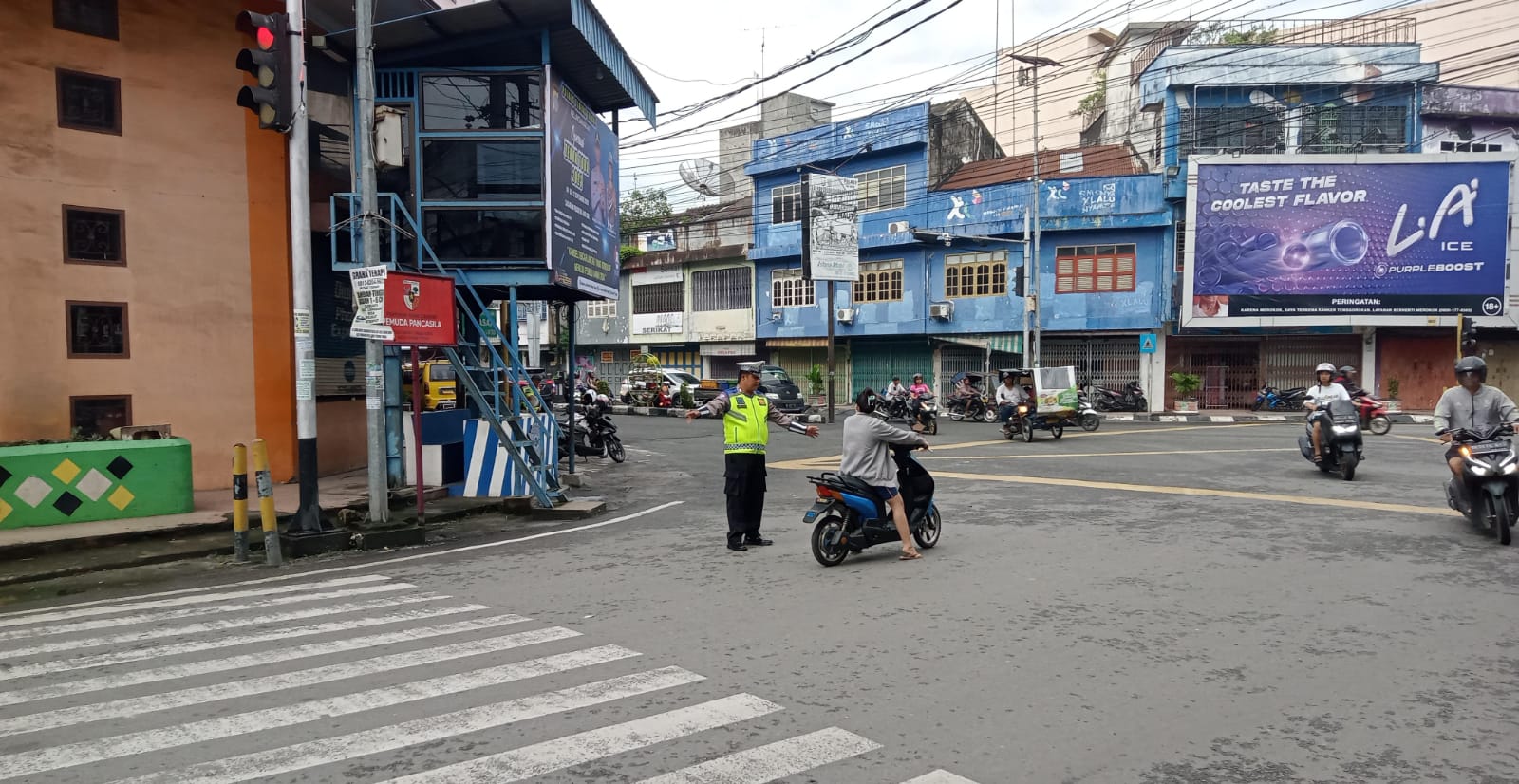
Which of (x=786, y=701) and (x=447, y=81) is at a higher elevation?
(x=447, y=81)

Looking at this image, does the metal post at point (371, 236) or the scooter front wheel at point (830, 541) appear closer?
the scooter front wheel at point (830, 541)

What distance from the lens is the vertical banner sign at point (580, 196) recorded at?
12602 millimetres

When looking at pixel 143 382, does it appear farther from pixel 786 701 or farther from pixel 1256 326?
pixel 1256 326

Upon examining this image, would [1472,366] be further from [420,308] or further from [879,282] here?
[879,282]

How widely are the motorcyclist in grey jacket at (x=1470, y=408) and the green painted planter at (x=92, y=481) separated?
12.9 metres

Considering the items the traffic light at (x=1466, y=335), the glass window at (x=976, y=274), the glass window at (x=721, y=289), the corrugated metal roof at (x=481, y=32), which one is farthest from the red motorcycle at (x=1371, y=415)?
the glass window at (x=721, y=289)

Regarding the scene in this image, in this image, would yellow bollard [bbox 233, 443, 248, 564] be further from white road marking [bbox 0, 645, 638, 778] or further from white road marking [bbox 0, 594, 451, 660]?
white road marking [bbox 0, 645, 638, 778]

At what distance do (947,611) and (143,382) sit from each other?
1053 cm

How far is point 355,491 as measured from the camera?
38.9 ft

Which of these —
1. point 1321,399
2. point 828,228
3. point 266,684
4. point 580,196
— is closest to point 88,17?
point 580,196

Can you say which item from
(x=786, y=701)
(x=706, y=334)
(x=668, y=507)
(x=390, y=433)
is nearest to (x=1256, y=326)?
(x=706, y=334)

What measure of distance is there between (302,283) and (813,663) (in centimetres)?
673

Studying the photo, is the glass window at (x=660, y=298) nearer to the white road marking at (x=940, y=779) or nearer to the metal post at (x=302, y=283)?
the metal post at (x=302, y=283)

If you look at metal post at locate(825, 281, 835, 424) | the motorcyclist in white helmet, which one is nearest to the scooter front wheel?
the motorcyclist in white helmet
